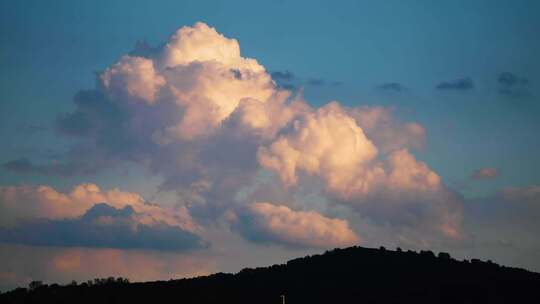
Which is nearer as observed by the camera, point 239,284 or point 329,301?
point 329,301

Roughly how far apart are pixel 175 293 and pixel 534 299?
257 ft

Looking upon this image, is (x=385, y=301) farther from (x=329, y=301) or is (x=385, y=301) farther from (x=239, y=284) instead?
(x=239, y=284)

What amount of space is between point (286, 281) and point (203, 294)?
24.5 metres

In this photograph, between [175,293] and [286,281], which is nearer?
[175,293]

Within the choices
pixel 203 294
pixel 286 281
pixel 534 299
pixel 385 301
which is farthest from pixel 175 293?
pixel 534 299

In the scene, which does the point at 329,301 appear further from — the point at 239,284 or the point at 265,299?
the point at 239,284

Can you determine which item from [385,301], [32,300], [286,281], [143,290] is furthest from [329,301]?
[32,300]

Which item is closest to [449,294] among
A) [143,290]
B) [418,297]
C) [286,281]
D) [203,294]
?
[418,297]

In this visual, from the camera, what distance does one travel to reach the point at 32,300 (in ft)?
594

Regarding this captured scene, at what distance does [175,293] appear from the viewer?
18250 cm

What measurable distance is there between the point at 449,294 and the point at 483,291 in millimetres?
8985

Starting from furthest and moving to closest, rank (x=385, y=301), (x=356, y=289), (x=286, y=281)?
(x=286, y=281) < (x=356, y=289) < (x=385, y=301)

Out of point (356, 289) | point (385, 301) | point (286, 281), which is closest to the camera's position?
point (385, 301)

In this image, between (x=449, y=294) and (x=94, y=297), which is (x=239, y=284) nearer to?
(x=94, y=297)
